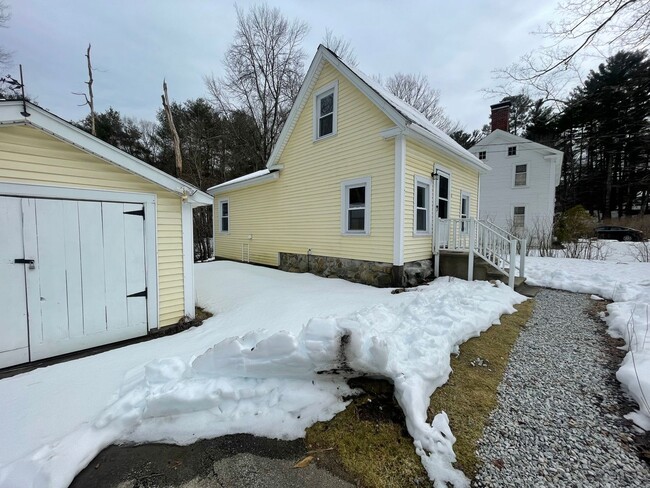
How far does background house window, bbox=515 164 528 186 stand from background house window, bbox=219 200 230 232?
17944 millimetres

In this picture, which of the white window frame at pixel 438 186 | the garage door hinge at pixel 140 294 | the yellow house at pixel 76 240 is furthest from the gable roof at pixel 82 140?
the white window frame at pixel 438 186

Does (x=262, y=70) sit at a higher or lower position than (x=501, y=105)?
higher

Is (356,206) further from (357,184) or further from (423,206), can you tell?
(423,206)

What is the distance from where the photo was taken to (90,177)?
3.83 m

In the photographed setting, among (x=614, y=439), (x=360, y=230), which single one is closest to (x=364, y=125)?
(x=360, y=230)

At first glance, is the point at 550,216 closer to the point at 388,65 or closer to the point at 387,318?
the point at 388,65

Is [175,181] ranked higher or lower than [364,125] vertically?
lower

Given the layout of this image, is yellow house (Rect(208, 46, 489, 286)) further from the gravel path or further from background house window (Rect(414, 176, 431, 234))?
the gravel path

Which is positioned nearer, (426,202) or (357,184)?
(357,184)

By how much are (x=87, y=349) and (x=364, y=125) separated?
7.24 meters

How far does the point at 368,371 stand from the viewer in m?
2.56

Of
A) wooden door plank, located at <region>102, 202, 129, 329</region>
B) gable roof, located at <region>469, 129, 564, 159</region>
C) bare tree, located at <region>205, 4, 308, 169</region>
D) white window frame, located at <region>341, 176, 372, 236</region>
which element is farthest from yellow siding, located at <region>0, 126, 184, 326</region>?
gable roof, located at <region>469, 129, 564, 159</region>

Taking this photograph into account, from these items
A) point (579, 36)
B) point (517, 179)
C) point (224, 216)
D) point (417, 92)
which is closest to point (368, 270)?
point (579, 36)

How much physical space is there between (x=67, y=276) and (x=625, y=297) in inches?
376
